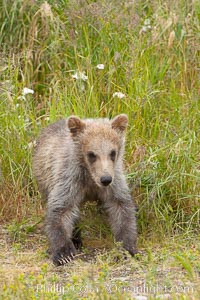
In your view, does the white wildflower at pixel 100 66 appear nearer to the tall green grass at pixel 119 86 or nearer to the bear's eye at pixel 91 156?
the tall green grass at pixel 119 86

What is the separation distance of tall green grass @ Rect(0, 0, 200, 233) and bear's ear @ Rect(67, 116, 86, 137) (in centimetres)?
71

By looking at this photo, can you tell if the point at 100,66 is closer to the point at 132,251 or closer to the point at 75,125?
the point at 75,125

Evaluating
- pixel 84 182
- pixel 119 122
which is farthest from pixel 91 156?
pixel 119 122

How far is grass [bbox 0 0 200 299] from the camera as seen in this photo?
690 centimetres

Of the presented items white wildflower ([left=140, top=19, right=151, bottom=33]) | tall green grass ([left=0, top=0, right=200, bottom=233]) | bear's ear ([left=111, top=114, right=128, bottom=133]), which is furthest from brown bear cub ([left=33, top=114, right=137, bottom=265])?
white wildflower ([left=140, top=19, right=151, bottom=33])

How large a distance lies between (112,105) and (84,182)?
5.37ft

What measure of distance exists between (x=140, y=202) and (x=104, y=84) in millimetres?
1761

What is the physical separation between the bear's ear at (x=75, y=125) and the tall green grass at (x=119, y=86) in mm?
710

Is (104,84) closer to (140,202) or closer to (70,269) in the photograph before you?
(140,202)

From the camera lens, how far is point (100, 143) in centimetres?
679

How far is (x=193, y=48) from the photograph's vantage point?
903cm

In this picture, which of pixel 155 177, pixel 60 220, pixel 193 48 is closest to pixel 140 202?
pixel 155 177

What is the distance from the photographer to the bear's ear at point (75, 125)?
6.93 m

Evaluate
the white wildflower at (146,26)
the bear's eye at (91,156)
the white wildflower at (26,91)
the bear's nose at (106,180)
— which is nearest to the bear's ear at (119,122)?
the bear's eye at (91,156)
